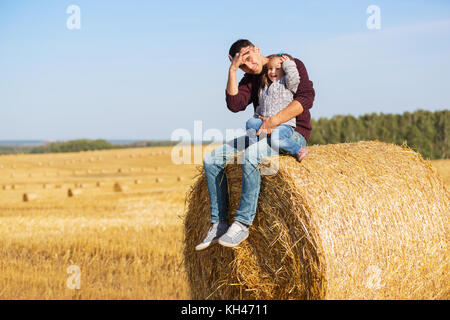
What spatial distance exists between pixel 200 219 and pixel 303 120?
6.46ft

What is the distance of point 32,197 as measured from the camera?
17750 mm

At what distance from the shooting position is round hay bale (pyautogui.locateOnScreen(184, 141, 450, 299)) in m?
5.47

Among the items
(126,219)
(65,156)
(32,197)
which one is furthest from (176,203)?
(65,156)

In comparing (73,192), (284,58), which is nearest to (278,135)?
(284,58)

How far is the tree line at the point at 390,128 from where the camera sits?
48656 mm

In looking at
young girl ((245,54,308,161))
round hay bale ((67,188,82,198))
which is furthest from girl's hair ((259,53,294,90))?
round hay bale ((67,188,82,198))

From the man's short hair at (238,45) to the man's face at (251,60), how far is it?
0.11ft

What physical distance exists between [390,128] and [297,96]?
1896 inches

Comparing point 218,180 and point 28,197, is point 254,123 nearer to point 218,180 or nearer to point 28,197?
point 218,180

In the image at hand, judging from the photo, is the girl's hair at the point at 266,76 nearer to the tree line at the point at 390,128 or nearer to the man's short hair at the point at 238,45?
the man's short hair at the point at 238,45

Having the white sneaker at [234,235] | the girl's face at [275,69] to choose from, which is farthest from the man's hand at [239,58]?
the white sneaker at [234,235]

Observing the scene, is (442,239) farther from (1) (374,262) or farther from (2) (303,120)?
(2) (303,120)

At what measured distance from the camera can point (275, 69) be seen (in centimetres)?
552

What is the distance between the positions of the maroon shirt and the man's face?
0.28 m
